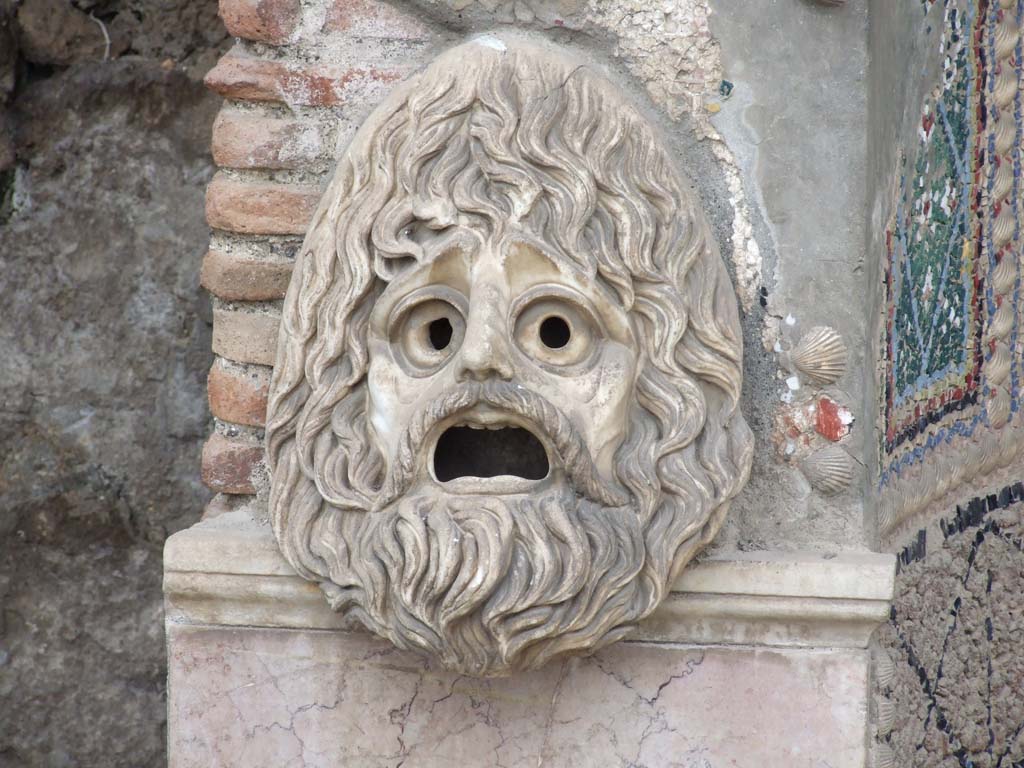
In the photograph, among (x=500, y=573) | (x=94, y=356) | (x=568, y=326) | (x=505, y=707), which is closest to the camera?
(x=500, y=573)

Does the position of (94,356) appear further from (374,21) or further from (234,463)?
(374,21)

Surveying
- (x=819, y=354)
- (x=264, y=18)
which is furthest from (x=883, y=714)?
(x=264, y=18)

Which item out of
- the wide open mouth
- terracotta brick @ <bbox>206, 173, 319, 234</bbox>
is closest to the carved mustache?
the wide open mouth

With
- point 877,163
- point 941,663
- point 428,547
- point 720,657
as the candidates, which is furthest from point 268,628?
point 877,163

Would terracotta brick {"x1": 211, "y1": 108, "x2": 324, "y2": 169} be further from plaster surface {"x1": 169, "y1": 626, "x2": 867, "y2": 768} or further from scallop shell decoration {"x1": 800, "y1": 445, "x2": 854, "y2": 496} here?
scallop shell decoration {"x1": 800, "y1": 445, "x2": 854, "y2": 496}

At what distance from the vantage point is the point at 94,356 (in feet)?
8.67

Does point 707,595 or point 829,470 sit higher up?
point 829,470

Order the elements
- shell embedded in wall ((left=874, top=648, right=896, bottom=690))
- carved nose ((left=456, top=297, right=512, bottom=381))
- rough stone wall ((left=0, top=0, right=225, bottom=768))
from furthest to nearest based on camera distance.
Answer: rough stone wall ((left=0, top=0, right=225, bottom=768)) → shell embedded in wall ((left=874, top=648, right=896, bottom=690)) → carved nose ((left=456, top=297, right=512, bottom=381))

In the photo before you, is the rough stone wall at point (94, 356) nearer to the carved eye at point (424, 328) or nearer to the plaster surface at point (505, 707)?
the plaster surface at point (505, 707)

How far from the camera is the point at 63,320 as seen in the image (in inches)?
104

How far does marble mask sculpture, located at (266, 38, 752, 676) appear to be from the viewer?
1681 mm

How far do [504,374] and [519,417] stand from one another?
49 mm

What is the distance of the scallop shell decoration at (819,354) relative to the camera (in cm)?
192

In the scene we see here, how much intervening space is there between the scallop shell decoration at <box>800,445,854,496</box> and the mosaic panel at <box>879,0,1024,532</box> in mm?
47
